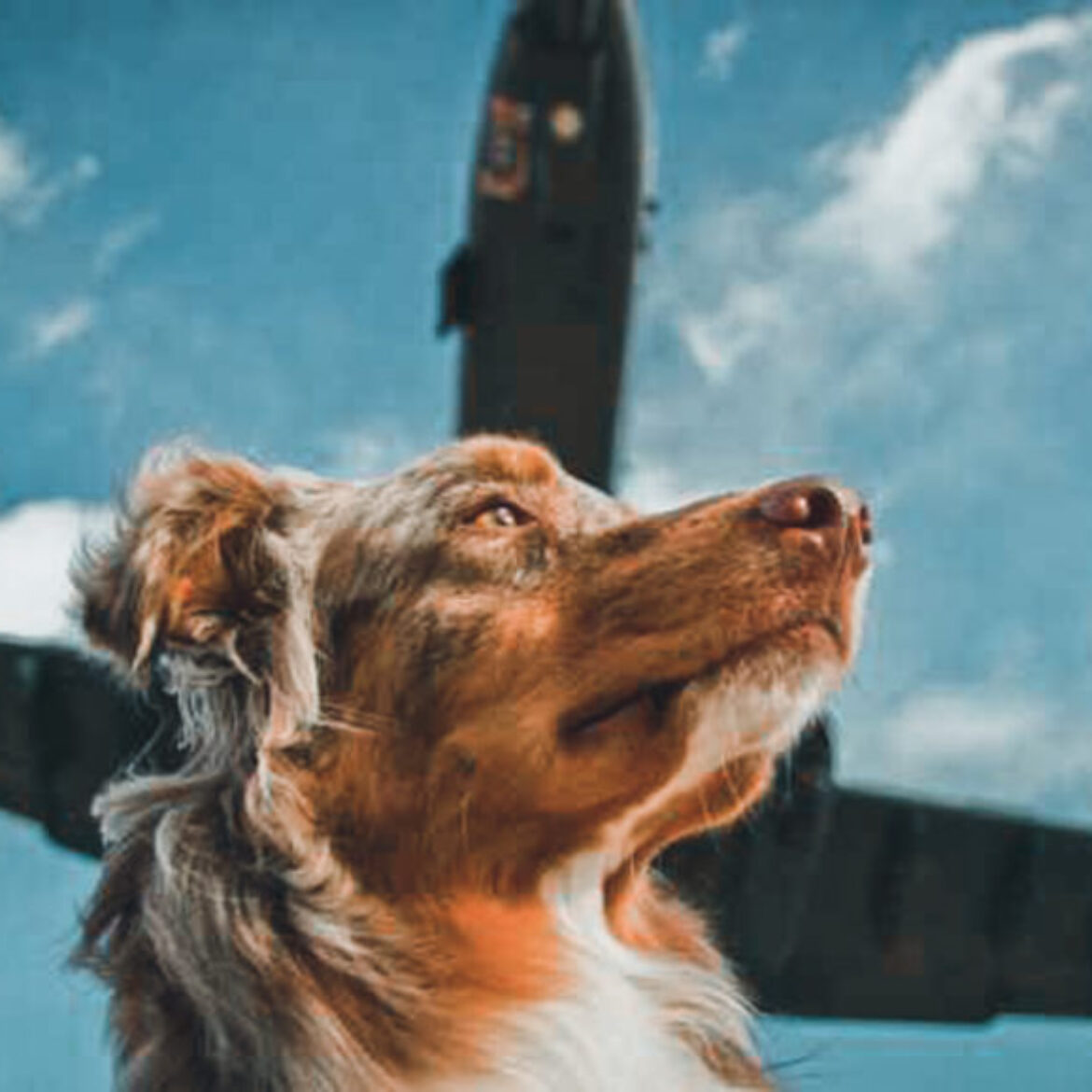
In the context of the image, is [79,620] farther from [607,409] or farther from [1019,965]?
[1019,965]

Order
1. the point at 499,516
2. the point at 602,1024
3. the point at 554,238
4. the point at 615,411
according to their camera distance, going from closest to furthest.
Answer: the point at 602,1024 < the point at 499,516 < the point at 554,238 < the point at 615,411

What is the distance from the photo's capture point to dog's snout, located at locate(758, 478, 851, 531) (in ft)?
7.72

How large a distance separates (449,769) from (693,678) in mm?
407

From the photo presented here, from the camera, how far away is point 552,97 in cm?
1656

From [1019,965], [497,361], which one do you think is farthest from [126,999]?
[1019,965]

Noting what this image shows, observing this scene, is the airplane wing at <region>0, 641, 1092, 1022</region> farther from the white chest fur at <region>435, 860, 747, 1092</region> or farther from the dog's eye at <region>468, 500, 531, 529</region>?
the dog's eye at <region>468, 500, 531, 529</region>


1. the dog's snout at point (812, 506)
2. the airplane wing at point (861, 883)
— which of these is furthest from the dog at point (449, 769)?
the airplane wing at point (861, 883)

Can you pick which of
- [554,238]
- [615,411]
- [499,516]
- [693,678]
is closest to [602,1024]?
[693,678]

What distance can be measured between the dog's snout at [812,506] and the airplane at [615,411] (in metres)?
13.7

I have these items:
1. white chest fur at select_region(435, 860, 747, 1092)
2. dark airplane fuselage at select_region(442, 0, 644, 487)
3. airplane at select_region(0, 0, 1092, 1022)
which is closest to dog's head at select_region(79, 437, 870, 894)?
white chest fur at select_region(435, 860, 747, 1092)

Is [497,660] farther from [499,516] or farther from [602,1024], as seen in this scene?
[602,1024]

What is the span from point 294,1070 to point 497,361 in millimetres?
14402

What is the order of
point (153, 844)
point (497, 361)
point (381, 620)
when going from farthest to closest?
1. point (497, 361)
2. point (381, 620)
3. point (153, 844)

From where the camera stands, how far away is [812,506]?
237 cm
